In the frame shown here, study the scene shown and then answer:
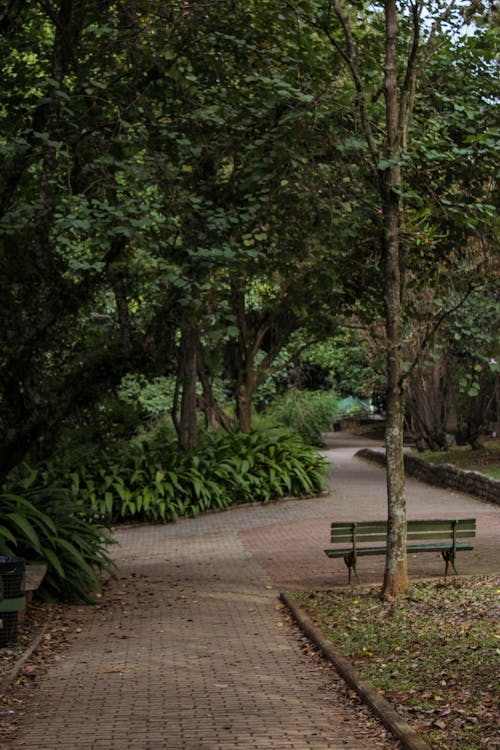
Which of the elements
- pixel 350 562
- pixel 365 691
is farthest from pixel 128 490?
pixel 365 691

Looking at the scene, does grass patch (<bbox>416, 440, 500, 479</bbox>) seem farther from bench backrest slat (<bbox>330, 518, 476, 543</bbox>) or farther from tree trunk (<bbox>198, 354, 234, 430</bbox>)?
bench backrest slat (<bbox>330, 518, 476, 543</bbox>)

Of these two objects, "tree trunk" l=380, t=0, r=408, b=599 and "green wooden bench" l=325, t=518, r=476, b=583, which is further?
"green wooden bench" l=325, t=518, r=476, b=583

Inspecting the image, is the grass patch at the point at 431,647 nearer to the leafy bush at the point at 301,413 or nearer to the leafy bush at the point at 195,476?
the leafy bush at the point at 195,476

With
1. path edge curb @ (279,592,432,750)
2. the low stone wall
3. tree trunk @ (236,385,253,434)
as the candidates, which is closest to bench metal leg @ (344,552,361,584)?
path edge curb @ (279,592,432,750)

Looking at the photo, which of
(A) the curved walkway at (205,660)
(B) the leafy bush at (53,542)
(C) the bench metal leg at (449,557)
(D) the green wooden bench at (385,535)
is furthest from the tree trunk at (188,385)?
(C) the bench metal leg at (449,557)

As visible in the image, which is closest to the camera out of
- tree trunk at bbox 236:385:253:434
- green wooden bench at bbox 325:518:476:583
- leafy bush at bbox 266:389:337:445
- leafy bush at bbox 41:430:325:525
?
green wooden bench at bbox 325:518:476:583

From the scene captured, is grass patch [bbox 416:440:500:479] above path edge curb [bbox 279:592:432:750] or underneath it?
above

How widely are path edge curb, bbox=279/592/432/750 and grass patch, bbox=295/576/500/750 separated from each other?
0.25ft

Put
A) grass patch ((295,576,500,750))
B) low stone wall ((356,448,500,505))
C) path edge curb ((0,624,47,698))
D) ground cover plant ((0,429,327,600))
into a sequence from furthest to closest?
1. low stone wall ((356,448,500,505))
2. ground cover plant ((0,429,327,600))
3. path edge curb ((0,624,47,698))
4. grass patch ((295,576,500,750))

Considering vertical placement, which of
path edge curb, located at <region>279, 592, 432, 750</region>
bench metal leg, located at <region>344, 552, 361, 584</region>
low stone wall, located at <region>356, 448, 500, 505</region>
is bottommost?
path edge curb, located at <region>279, 592, 432, 750</region>

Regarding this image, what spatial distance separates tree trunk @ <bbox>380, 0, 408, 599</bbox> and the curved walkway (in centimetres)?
131

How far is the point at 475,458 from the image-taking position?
26625mm

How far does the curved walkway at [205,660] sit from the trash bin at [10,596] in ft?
2.01

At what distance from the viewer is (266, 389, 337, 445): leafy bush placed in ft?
113
